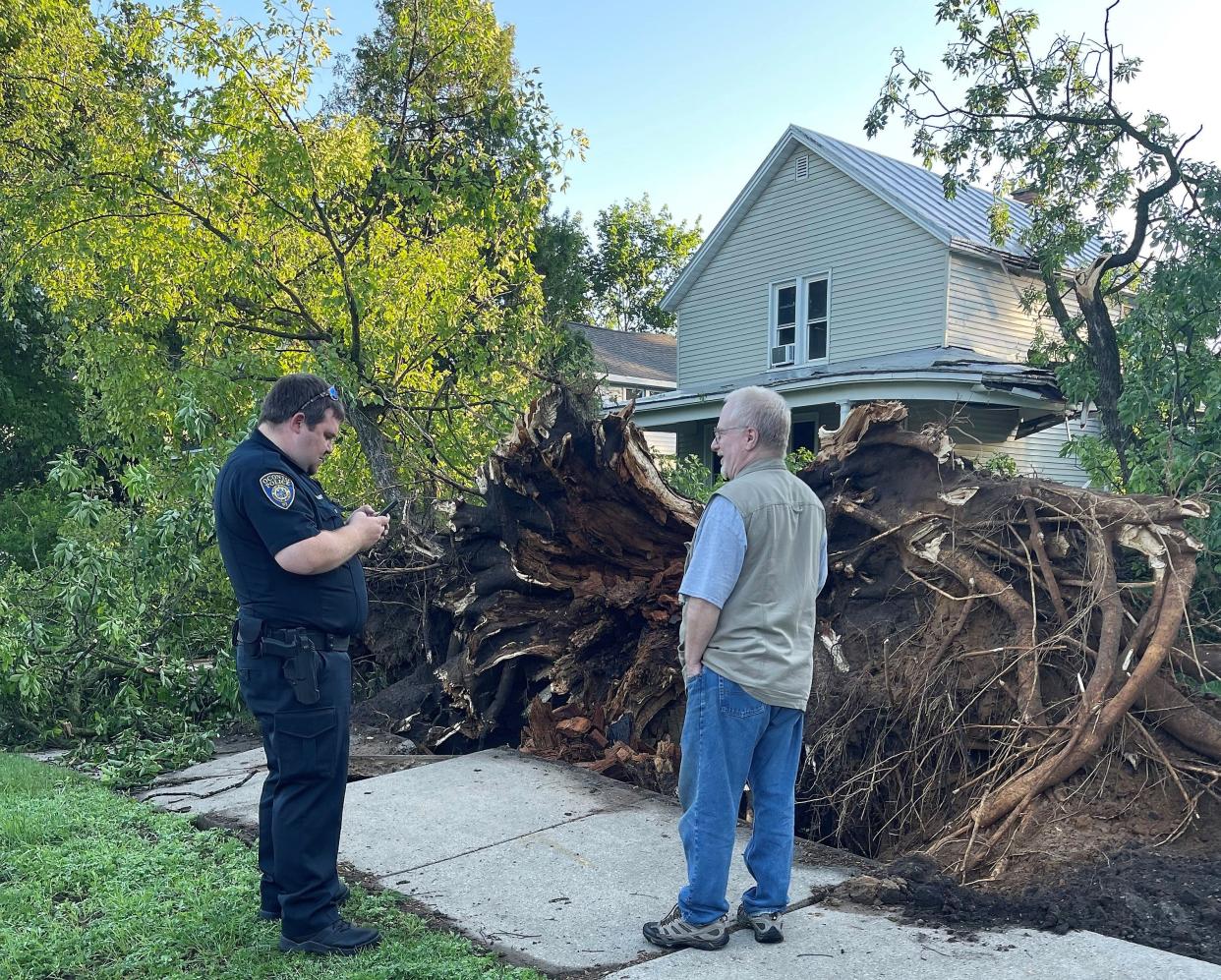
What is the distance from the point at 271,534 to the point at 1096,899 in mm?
3076

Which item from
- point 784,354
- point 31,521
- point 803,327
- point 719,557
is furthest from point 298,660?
point 784,354

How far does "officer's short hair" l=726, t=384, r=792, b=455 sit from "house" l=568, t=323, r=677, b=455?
23.5 meters

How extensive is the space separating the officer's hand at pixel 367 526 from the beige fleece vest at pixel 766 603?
113 centimetres

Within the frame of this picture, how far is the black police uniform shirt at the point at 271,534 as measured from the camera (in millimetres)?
3451

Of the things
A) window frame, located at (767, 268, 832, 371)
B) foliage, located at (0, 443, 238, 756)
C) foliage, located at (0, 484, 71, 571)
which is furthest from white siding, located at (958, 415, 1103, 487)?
foliage, located at (0, 484, 71, 571)

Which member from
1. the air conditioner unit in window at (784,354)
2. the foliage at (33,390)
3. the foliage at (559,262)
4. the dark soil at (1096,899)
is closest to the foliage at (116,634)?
the dark soil at (1096,899)

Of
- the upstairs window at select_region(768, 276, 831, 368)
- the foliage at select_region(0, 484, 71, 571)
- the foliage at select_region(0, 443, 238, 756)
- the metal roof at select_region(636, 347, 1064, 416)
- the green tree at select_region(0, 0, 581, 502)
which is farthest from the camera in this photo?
the upstairs window at select_region(768, 276, 831, 368)

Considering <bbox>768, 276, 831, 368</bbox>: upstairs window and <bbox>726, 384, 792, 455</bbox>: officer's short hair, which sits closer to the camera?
<bbox>726, 384, 792, 455</bbox>: officer's short hair

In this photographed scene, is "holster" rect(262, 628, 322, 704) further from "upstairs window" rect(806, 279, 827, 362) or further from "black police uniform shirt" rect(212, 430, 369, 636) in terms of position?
"upstairs window" rect(806, 279, 827, 362)

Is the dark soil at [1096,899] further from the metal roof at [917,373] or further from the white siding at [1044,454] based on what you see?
the white siding at [1044,454]

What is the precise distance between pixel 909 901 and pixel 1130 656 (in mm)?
1546

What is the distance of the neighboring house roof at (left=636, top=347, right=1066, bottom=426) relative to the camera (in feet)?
43.7

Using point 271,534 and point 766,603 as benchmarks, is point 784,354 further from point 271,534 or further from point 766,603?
point 271,534

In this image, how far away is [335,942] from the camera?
3447 mm
